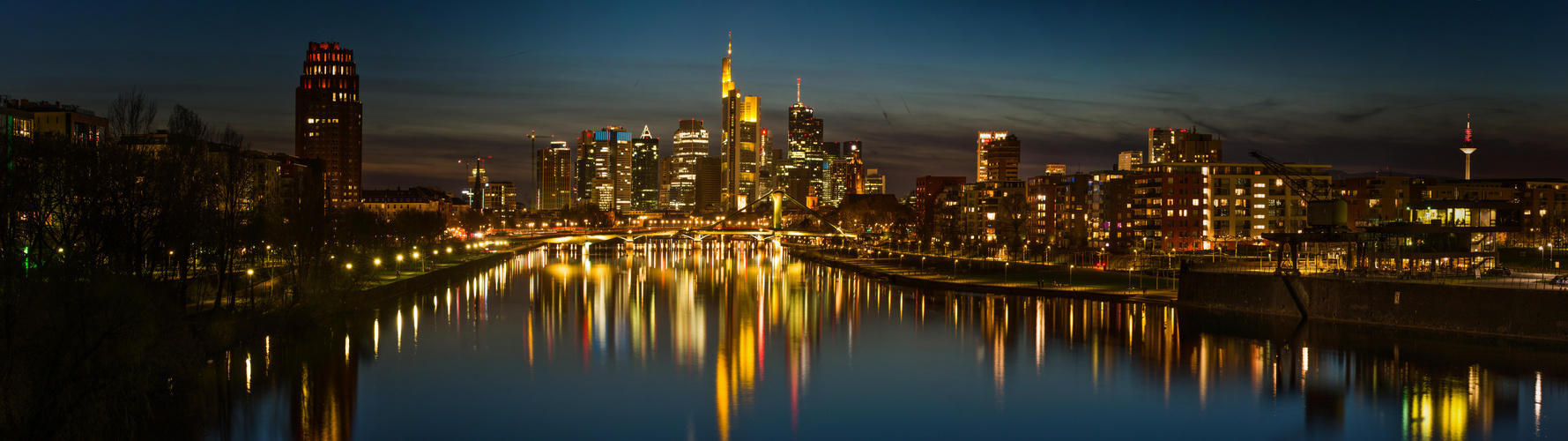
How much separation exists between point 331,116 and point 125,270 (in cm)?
8232

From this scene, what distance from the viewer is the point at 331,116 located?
9519 centimetres

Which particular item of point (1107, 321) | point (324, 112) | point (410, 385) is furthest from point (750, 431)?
point (324, 112)

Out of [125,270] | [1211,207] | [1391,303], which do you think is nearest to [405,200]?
[1211,207]

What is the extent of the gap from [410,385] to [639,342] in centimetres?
794

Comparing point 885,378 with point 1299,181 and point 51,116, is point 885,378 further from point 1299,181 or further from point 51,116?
point 1299,181

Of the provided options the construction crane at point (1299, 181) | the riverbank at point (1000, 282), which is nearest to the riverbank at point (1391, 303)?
the riverbank at point (1000, 282)

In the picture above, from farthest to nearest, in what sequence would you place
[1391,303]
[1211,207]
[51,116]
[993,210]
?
[993,210] → [1211,207] → [51,116] → [1391,303]

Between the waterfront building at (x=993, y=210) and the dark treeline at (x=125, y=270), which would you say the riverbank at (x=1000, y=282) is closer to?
the waterfront building at (x=993, y=210)

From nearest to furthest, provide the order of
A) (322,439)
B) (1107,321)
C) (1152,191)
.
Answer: (322,439), (1107,321), (1152,191)

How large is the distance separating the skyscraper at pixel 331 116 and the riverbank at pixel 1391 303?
78.8m

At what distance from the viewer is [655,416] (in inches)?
716

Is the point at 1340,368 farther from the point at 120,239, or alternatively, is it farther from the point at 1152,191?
the point at 1152,191

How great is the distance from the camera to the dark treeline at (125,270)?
13.8 m

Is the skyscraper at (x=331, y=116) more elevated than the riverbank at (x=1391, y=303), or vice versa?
the skyscraper at (x=331, y=116)
